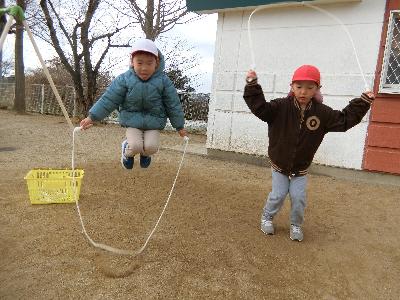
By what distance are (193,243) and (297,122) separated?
1540 millimetres

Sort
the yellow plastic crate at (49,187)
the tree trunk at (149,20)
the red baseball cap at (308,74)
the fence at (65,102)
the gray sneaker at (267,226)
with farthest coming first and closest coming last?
1. the fence at (65,102)
2. the tree trunk at (149,20)
3. the yellow plastic crate at (49,187)
4. the gray sneaker at (267,226)
5. the red baseball cap at (308,74)

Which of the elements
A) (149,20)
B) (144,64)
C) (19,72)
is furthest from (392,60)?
(19,72)

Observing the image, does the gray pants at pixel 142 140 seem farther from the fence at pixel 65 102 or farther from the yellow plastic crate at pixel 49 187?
the fence at pixel 65 102

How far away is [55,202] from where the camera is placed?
4.69 meters

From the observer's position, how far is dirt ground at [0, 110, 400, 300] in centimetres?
295

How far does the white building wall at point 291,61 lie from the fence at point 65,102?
5.58m

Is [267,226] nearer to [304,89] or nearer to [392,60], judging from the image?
[304,89]

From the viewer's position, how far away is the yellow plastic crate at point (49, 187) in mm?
4578

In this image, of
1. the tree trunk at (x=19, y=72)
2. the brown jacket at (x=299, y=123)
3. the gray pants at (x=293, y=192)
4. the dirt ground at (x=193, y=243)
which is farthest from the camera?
the tree trunk at (x=19, y=72)

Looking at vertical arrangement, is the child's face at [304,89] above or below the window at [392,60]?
below

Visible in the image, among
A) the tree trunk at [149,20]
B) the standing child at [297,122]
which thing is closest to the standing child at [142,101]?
the standing child at [297,122]

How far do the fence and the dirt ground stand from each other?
8497mm

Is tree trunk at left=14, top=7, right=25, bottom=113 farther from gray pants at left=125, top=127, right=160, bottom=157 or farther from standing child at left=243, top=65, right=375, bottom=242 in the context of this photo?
standing child at left=243, top=65, right=375, bottom=242

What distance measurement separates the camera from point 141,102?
169 inches
